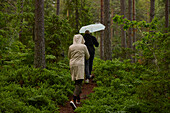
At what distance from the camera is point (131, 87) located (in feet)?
25.2

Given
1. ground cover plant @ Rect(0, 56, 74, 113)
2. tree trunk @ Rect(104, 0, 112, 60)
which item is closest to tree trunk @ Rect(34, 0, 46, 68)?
ground cover plant @ Rect(0, 56, 74, 113)

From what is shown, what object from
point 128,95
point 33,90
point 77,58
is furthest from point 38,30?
point 128,95

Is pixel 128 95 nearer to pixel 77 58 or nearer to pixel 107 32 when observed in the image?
pixel 77 58

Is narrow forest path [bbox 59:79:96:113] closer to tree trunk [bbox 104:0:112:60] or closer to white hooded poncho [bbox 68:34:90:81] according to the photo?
white hooded poncho [bbox 68:34:90:81]

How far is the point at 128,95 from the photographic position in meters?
6.82

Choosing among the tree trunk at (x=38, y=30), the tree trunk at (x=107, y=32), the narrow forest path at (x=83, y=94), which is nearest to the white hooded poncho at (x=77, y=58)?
the narrow forest path at (x=83, y=94)

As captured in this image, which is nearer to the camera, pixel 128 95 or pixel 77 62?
pixel 77 62

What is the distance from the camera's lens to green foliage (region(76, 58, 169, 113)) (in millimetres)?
4977

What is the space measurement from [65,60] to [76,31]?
3733 mm

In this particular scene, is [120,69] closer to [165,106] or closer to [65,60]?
[65,60]

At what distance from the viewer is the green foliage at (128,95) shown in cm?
498

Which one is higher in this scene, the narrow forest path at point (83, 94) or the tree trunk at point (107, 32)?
the tree trunk at point (107, 32)

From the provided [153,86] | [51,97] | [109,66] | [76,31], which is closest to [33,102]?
[51,97]

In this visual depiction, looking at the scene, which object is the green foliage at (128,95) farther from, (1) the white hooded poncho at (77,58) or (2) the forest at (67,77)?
(1) the white hooded poncho at (77,58)
